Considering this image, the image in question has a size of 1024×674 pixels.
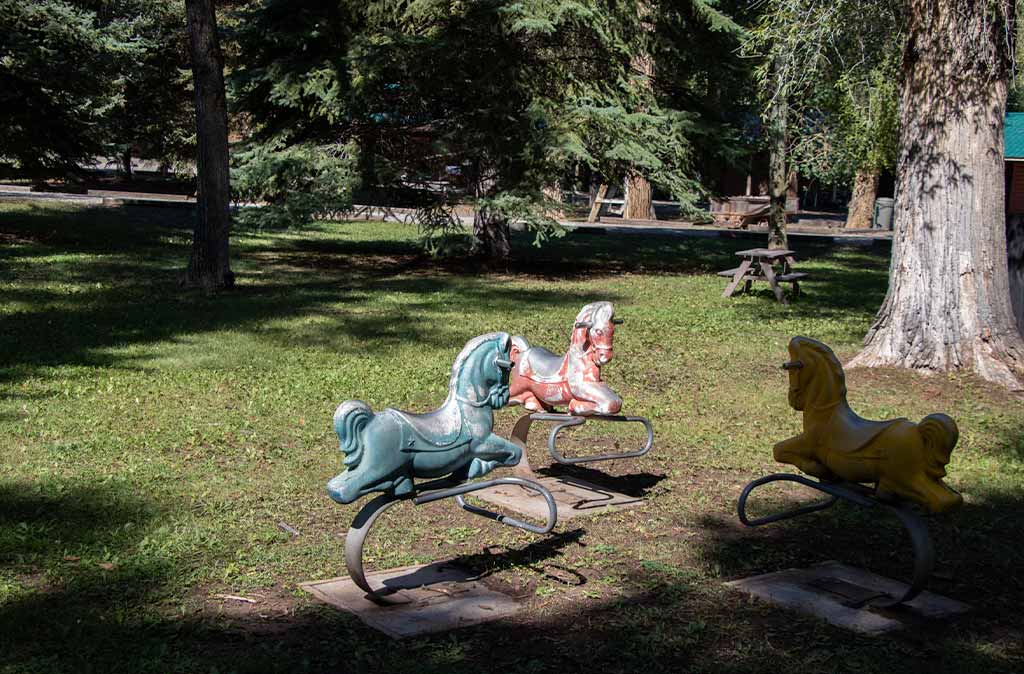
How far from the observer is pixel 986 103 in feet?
32.6

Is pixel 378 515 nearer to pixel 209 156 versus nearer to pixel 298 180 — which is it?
pixel 209 156

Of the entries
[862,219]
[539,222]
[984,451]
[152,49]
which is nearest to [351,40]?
[539,222]

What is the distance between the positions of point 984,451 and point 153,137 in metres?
20.3

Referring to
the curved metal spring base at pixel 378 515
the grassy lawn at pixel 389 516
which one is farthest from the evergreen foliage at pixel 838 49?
the curved metal spring base at pixel 378 515

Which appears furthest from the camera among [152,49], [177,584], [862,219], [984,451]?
[862,219]

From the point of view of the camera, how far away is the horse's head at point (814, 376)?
535cm

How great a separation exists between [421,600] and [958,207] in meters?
7.16

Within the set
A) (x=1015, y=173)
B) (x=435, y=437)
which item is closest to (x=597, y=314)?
(x=435, y=437)

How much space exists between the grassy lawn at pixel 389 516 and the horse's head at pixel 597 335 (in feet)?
3.15

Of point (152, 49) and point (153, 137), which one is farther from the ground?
point (152, 49)

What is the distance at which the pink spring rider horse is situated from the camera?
21.1 ft

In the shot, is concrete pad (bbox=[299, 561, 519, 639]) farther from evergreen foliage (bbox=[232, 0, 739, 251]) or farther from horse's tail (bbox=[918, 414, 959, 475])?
evergreen foliage (bbox=[232, 0, 739, 251])

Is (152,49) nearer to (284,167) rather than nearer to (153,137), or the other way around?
(153,137)

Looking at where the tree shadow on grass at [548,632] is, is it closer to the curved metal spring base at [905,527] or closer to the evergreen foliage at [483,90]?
the curved metal spring base at [905,527]
